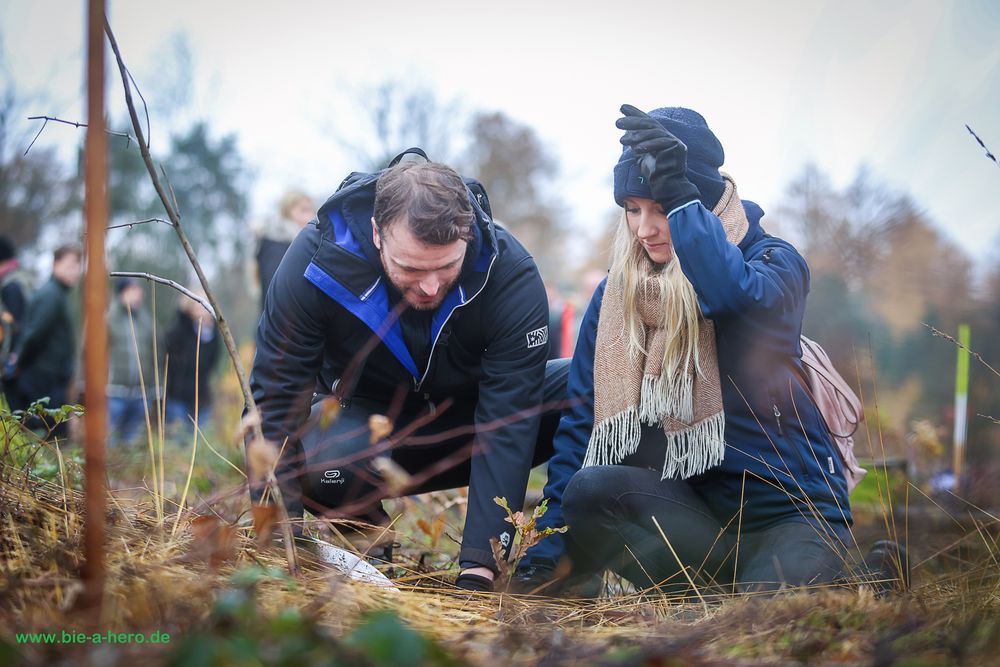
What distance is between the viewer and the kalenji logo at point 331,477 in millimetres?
2787

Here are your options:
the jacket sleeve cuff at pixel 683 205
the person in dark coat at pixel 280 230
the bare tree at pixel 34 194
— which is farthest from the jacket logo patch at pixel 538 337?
the bare tree at pixel 34 194

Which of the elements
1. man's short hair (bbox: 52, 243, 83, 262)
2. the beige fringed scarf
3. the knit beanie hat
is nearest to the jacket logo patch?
the beige fringed scarf

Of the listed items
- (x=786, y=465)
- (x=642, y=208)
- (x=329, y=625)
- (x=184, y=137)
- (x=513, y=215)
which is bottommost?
(x=329, y=625)

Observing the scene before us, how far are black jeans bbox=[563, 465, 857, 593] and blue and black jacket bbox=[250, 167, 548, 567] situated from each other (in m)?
0.24

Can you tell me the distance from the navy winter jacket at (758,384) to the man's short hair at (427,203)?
2.08 feet

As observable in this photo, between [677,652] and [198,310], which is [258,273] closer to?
[198,310]

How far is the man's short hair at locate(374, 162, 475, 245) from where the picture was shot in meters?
2.36

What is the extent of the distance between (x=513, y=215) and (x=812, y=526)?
21.0 m

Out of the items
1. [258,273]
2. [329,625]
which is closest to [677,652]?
[329,625]

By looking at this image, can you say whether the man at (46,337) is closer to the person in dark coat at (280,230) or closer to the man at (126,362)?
the man at (126,362)

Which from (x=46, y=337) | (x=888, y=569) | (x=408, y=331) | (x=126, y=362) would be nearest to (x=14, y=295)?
(x=46, y=337)

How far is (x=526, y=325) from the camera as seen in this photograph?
2.66 metres

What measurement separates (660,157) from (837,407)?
3.22 ft

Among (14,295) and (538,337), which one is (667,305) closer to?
(538,337)
